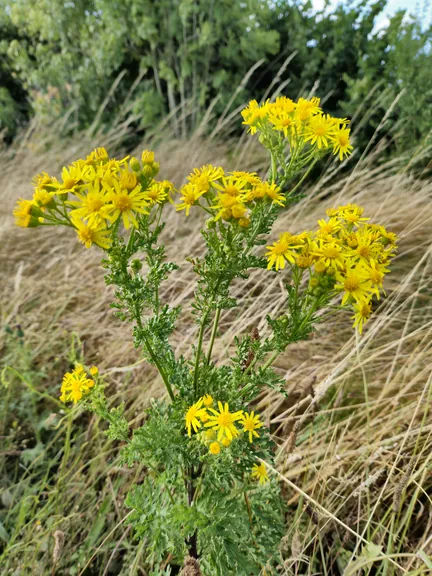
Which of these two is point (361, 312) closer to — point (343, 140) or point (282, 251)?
point (282, 251)

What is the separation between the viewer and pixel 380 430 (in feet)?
5.10

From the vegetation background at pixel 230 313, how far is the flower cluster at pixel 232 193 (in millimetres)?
587

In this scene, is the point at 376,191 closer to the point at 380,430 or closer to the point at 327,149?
the point at 380,430

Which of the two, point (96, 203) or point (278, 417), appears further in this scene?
point (278, 417)

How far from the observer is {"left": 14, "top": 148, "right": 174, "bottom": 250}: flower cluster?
789 mm

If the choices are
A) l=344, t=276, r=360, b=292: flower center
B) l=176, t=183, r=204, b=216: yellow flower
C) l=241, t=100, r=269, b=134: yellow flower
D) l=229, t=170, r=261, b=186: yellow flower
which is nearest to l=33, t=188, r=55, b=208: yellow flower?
l=176, t=183, r=204, b=216: yellow flower

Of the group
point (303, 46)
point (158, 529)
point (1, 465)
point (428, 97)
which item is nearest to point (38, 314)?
point (1, 465)

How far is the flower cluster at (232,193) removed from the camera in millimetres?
860

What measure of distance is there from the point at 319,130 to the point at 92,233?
518 mm

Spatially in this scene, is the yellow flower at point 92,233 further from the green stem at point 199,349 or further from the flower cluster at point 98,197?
the green stem at point 199,349

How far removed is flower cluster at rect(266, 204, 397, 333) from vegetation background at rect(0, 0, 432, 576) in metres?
0.43

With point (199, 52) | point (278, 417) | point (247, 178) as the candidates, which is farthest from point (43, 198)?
point (199, 52)

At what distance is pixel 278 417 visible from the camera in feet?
5.49

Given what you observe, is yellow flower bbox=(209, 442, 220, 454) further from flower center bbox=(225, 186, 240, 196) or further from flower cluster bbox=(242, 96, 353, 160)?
flower cluster bbox=(242, 96, 353, 160)
